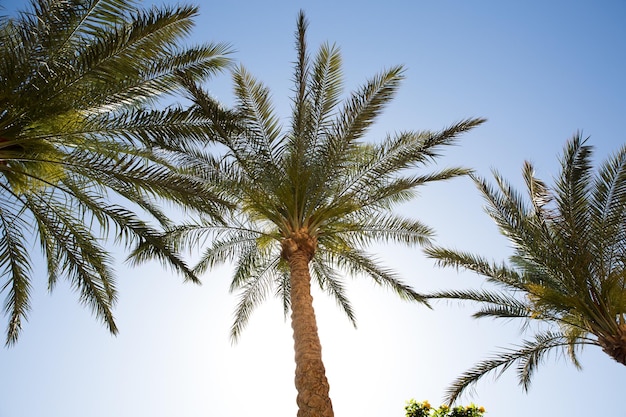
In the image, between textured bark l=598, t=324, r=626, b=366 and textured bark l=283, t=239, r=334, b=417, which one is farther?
textured bark l=598, t=324, r=626, b=366

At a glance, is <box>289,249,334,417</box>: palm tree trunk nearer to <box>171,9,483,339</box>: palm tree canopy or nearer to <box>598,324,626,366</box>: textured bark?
<box>171,9,483,339</box>: palm tree canopy

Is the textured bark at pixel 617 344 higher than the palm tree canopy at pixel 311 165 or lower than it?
lower

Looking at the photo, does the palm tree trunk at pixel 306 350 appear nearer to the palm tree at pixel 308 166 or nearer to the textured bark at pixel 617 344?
the palm tree at pixel 308 166

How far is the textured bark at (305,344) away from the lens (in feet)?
20.4

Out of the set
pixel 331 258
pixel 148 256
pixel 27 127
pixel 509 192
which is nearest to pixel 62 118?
pixel 27 127

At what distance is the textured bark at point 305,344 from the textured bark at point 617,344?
6.03m

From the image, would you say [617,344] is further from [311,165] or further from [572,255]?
[311,165]

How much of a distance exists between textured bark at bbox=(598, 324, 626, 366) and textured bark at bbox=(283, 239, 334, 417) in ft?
19.8

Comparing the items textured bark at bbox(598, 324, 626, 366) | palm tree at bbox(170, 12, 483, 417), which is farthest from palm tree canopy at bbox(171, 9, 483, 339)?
textured bark at bbox(598, 324, 626, 366)

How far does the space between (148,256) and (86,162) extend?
2.11m

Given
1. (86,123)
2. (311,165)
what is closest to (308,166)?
(311,165)

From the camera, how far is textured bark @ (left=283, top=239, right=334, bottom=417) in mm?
6218

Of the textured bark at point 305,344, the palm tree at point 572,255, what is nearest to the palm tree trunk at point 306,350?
the textured bark at point 305,344

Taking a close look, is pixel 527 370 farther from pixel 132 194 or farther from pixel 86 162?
pixel 86 162
